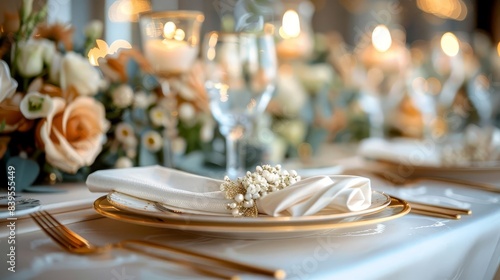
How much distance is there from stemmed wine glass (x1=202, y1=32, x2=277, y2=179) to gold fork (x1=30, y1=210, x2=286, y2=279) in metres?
0.40

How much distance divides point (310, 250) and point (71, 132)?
490 mm

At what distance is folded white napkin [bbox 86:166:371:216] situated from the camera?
598 millimetres

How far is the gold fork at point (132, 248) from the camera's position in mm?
469

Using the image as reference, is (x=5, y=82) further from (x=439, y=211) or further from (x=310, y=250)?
(x=439, y=211)

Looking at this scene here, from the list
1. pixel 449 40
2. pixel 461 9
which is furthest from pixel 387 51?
pixel 461 9

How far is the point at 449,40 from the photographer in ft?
5.98

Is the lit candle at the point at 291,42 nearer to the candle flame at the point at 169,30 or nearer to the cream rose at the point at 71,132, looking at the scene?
the candle flame at the point at 169,30

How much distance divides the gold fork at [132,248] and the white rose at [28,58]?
300mm

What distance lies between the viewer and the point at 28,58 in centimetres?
89

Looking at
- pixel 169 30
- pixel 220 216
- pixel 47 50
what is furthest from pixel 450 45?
pixel 220 216

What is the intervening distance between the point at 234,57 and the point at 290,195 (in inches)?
18.3

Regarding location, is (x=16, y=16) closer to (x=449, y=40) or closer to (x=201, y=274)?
(x=201, y=274)

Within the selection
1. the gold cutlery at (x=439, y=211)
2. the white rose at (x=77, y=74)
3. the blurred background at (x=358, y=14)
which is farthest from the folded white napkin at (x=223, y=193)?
the blurred background at (x=358, y=14)

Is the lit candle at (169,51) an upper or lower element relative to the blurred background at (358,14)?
lower
